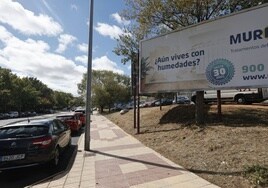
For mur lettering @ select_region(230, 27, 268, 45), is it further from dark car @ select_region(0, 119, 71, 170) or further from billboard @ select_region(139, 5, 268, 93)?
dark car @ select_region(0, 119, 71, 170)

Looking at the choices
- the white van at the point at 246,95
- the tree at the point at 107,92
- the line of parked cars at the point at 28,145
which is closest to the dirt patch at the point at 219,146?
the line of parked cars at the point at 28,145

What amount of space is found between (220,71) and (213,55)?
733mm

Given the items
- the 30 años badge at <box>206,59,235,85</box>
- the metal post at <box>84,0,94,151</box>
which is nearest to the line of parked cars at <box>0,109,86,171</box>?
the metal post at <box>84,0,94,151</box>

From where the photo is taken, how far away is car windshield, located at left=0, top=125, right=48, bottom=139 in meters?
8.48

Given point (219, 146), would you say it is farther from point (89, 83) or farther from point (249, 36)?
point (89, 83)

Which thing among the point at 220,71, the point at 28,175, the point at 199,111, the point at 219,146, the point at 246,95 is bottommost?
the point at 28,175

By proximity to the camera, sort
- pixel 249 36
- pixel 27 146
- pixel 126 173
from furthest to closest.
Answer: pixel 249 36 < pixel 27 146 < pixel 126 173

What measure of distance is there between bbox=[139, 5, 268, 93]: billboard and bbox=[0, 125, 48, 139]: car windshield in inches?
276

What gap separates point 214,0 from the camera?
1500 centimetres

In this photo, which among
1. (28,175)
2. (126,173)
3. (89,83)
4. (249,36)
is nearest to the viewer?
(126,173)

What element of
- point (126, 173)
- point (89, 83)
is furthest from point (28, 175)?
point (89, 83)

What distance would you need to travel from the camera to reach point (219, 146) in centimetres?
902

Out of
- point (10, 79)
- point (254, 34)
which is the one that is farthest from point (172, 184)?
point (10, 79)

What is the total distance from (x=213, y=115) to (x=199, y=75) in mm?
2911
